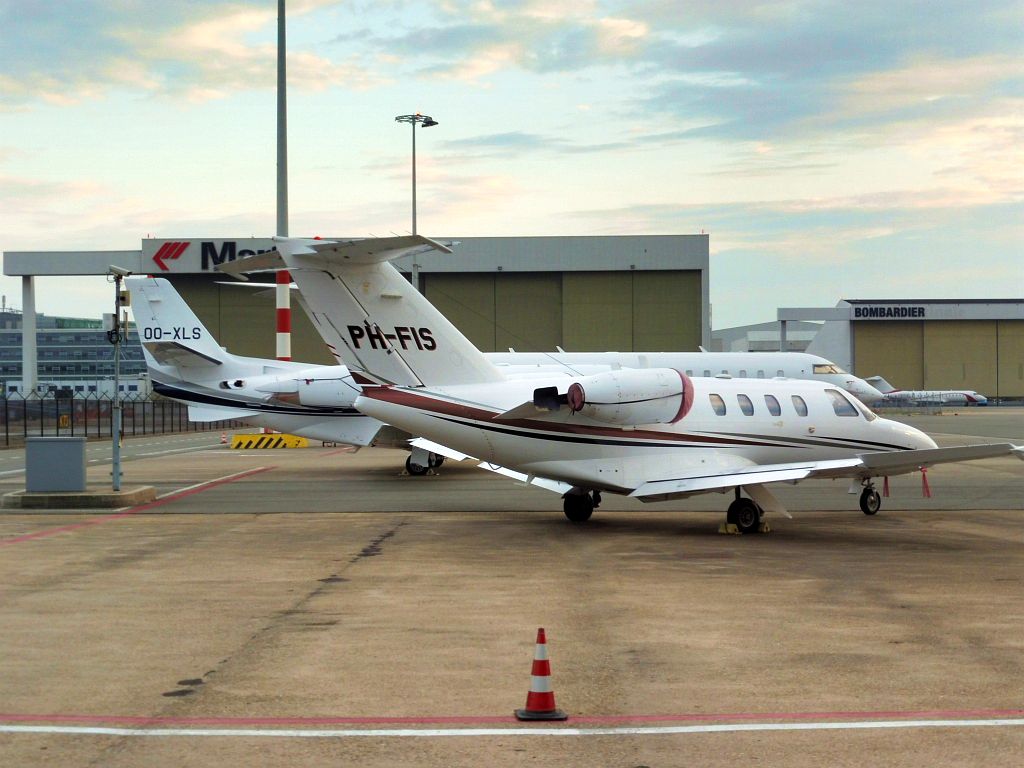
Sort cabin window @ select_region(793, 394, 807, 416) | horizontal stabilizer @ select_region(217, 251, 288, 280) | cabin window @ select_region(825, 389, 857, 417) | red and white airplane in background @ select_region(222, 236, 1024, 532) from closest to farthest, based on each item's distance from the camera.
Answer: red and white airplane in background @ select_region(222, 236, 1024, 532)
horizontal stabilizer @ select_region(217, 251, 288, 280)
cabin window @ select_region(793, 394, 807, 416)
cabin window @ select_region(825, 389, 857, 417)

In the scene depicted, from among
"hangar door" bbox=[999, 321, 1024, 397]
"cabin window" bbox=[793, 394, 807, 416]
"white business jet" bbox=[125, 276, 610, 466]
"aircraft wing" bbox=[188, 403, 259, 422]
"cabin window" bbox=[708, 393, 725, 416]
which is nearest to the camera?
"cabin window" bbox=[708, 393, 725, 416]

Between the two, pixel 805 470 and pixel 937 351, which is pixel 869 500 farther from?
pixel 937 351

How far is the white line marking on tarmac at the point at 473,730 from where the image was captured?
7512mm

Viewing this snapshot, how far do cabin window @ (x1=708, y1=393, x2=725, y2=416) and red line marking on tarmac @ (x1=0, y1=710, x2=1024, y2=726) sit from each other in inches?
453

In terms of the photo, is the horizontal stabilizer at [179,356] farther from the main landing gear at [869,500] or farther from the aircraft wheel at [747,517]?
the main landing gear at [869,500]

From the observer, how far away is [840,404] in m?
20.8

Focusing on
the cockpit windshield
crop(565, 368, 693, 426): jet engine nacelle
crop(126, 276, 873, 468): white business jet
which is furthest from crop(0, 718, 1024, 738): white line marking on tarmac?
the cockpit windshield

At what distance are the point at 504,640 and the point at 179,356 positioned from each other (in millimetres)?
25899

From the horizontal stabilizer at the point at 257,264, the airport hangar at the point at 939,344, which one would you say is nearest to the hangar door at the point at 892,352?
the airport hangar at the point at 939,344

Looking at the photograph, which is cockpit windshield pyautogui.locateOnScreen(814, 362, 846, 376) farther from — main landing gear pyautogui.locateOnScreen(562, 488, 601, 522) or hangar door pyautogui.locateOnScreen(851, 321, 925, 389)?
hangar door pyautogui.locateOnScreen(851, 321, 925, 389)

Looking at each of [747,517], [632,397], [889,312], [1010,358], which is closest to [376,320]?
[632,397]

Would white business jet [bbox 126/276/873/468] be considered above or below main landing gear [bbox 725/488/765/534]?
above

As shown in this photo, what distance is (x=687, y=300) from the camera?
79938mm

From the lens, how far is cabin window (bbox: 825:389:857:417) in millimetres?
20734
